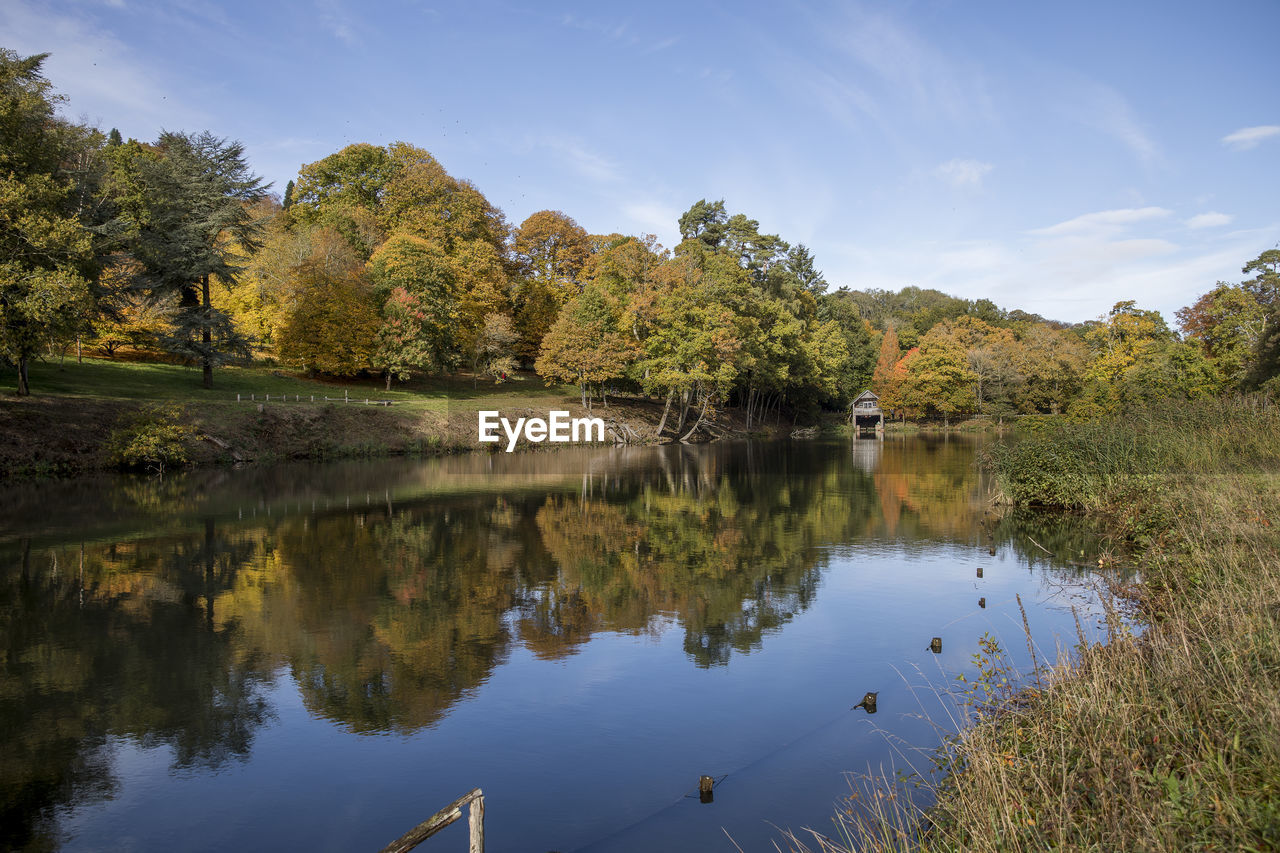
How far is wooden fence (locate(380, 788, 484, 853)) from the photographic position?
3840 mm

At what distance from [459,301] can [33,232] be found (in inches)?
1214

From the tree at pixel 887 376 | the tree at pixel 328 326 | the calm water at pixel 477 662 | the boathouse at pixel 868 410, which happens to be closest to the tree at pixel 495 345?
the tree at pixel 328 326

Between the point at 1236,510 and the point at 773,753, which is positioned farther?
the point at 1236,510

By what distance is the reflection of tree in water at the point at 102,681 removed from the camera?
7.14 m

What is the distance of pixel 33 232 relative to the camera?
82.1 feet

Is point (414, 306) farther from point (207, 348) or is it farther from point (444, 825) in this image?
point (444, 825)

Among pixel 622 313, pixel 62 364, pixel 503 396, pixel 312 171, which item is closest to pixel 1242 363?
pixel 622 313

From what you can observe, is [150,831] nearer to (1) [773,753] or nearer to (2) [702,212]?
(1) [773,753]

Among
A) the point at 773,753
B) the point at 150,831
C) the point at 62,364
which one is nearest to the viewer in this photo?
the point at 150,831

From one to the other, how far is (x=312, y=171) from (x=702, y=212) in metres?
34.5

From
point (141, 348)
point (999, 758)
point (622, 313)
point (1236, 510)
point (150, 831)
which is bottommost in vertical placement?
point (150, 831)

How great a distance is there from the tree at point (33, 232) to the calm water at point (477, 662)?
235 inches

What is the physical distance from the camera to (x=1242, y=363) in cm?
4069

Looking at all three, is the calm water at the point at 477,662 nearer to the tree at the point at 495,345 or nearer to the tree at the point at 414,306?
the tree at the point at 414,306
